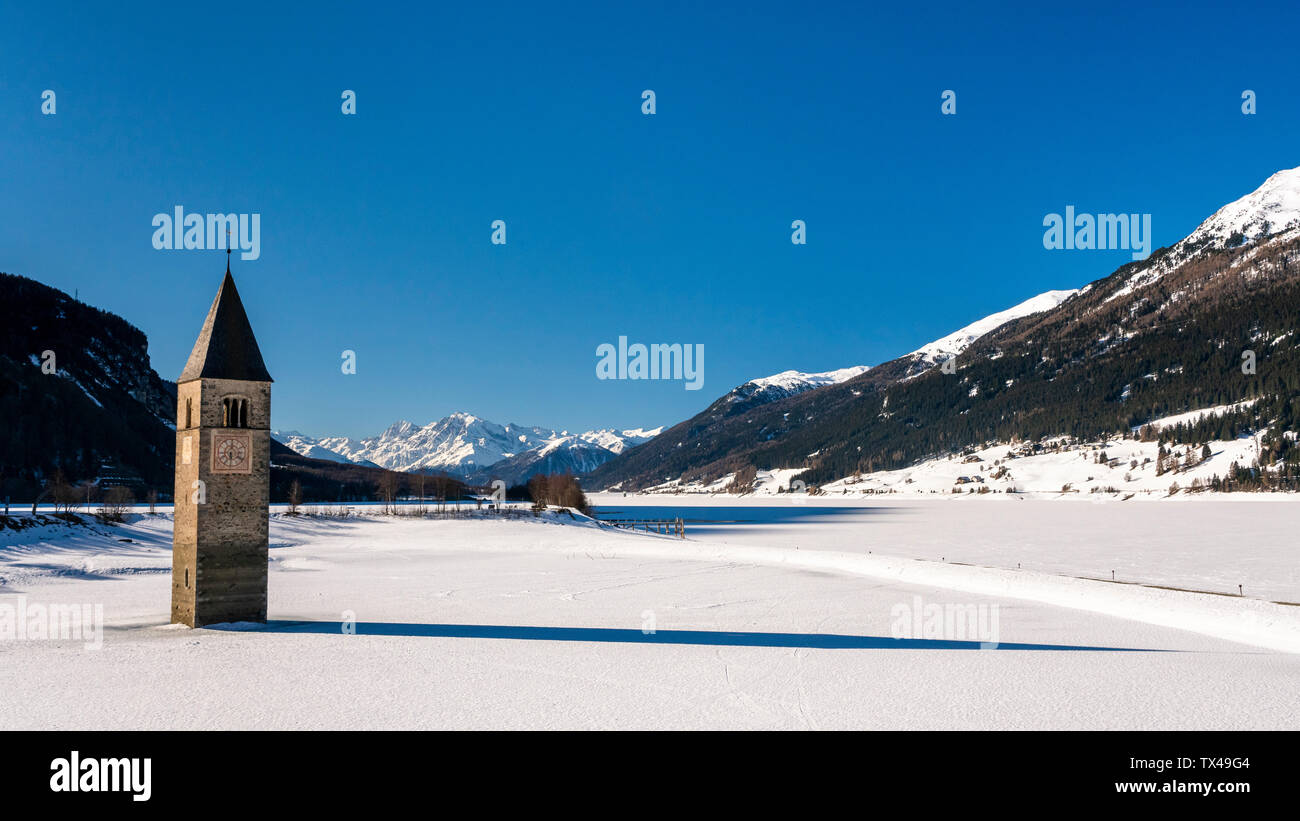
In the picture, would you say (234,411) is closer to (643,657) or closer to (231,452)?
(231,452)

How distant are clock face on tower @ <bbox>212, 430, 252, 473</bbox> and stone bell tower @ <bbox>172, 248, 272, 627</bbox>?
24 mm

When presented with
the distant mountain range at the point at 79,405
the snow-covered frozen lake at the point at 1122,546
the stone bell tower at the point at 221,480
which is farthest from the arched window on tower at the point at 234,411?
the distant mountain range at the point at 79,405

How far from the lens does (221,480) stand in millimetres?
22469

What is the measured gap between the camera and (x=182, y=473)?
2302 cm

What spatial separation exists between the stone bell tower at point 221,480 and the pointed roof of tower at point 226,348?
0.03 metres

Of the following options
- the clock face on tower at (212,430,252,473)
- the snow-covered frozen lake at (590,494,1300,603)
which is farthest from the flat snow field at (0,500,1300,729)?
the snow-covered frozen lake at (590,494,1300,603)

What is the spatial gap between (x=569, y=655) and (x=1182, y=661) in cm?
1336

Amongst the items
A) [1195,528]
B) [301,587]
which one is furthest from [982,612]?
[1195,528]

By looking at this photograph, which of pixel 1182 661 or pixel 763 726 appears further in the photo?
pixel 1182 661

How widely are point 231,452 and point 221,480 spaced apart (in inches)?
31.0

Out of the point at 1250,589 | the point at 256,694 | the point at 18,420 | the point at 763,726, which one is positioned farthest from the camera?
the point at 18,420
